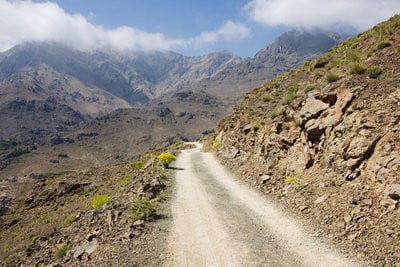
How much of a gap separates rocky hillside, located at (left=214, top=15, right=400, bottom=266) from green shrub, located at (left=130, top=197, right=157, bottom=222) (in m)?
7.00

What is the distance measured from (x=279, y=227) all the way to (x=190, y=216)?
4.61 meters

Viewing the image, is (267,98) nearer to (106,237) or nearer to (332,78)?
(332,78)

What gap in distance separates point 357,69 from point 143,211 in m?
15.1

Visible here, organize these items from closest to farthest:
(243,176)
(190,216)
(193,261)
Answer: (193,261) < (190,216) < (243,176)

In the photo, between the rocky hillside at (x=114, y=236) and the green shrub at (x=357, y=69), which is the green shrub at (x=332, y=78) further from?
the rocky hillside at (x=114, y=236)

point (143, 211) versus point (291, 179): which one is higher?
point (291, 179)

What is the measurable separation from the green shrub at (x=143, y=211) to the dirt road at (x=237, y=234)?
1.20m

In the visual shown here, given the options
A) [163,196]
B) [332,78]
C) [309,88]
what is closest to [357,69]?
[332,78]

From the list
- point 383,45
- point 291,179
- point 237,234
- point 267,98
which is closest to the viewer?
point 237,234

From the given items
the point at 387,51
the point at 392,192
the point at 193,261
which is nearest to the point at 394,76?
the point at 387,51

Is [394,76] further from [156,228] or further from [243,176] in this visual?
[156,228]

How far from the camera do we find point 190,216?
18.4m

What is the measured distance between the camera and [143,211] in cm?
1786

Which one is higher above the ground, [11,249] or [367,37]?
[367,37]
